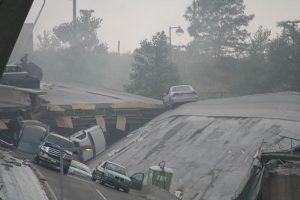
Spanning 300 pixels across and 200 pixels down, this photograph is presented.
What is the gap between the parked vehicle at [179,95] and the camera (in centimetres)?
4419

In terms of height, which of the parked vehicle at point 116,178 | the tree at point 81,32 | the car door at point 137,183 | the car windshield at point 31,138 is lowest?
the car door at point 137,183

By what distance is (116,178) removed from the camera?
24672mm

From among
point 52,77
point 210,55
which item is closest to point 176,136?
point 210,55

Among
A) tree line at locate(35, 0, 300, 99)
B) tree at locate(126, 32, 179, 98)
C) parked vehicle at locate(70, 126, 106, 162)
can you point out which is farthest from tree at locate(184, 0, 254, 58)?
parked vehicle at locate(70, 126, 106, 162)

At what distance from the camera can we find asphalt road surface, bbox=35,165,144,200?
20391mm

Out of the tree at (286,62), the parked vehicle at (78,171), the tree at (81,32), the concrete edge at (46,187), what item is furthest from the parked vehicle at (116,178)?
the tree at (81,32)

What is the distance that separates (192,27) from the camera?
80562 millimetres

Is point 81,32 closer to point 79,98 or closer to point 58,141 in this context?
point 79,98

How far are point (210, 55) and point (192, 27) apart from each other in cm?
475

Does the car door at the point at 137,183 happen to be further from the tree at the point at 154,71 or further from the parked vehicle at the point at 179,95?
the tree at the point at 154,71

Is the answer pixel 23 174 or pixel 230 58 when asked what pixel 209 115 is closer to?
pixel 23 174

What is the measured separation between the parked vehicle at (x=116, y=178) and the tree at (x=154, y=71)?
3405 centimetres

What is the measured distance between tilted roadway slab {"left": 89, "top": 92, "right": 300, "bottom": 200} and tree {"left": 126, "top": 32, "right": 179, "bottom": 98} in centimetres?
1792

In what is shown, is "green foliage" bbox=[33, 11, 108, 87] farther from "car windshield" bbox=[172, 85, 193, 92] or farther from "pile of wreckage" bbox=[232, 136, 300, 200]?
"pile of wreckage" bbox=[232, 136, 300, 200]
